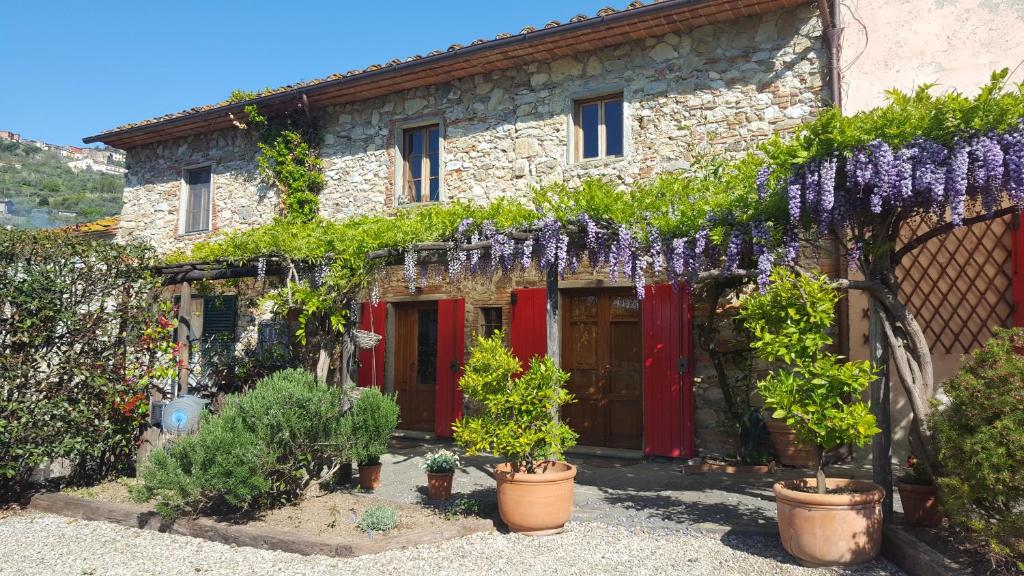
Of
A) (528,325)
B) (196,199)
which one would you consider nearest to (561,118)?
(528,325)

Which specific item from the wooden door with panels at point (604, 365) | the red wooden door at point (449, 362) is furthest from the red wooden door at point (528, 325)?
the red wooden door at point (449, 362)

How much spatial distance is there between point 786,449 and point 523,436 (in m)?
2.97

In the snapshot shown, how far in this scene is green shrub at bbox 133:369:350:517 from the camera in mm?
4305

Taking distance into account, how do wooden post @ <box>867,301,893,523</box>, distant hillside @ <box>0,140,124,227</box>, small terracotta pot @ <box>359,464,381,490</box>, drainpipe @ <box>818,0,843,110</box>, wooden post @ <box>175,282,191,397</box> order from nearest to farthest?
wooden post @ <box>867,301,893,523</box> < small terracotta pot @ <box>359,464,381,490</box> < wooden post @ <box>175,282,191,397</box> < drainpipe @ <box>818,0,843,110</box> < distant hillside @ <box>0,140,124,227</box>

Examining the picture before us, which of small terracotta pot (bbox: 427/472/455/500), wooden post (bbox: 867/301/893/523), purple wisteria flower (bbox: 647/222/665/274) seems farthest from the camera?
small terracotta pot (bbox: 427/472/455/500)

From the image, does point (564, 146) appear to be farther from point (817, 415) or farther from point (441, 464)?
point (817, 415)

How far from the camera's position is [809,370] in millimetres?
3668

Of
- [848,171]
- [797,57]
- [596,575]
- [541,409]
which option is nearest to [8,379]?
[541,409]

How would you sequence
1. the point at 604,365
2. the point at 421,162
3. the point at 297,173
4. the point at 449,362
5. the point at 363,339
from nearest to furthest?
the point at 363,339 < the point at 604,365 < the point at 449,362 < the point at 421,162 < the point at 297,173

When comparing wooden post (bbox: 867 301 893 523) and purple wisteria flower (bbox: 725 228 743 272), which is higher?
purple wisteria flower (bbox: 725 228 743 272)

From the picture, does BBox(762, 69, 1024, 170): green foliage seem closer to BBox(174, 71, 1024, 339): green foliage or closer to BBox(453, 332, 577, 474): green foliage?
BBox(174, 71, 1024, 339): green foliage

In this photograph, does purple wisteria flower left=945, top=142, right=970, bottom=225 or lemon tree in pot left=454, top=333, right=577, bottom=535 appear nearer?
purple wisteria flower left=945, top=142, right=970, bottom=225

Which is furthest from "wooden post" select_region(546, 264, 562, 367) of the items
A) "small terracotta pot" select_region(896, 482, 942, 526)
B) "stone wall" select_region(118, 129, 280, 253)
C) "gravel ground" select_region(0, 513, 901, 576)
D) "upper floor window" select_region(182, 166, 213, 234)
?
"upper floor window" select_region(182, 166, 213, 234)

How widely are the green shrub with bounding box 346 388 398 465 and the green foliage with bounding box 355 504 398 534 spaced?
36.4 inches
